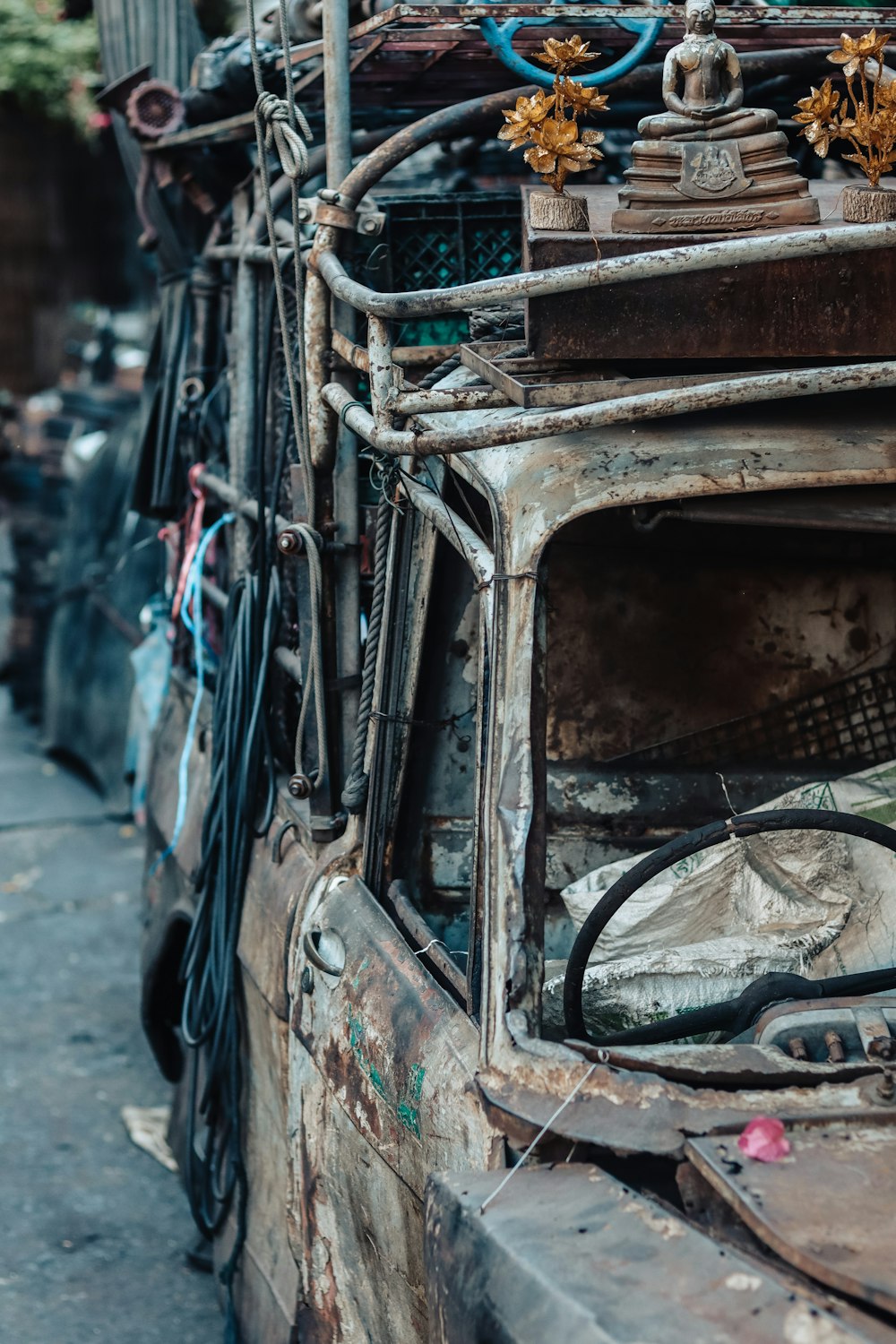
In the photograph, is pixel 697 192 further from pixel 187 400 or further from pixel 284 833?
pixel 187 400

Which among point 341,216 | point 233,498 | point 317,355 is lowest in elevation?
point 233,498

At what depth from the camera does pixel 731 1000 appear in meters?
2.38

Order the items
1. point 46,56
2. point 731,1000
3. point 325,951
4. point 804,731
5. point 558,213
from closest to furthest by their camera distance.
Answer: point 558,213
point 731,1000
point 325,951
point 804,731
point 46,56

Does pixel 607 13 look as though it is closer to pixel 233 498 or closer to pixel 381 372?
pixel 381 372

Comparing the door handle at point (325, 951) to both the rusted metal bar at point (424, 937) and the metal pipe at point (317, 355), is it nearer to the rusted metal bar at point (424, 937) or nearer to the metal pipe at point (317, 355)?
the rusted metal bar at point (424, 937)

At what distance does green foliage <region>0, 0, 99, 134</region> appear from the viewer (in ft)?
47.3

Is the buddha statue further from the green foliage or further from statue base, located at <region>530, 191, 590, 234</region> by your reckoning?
Result: the green foliage

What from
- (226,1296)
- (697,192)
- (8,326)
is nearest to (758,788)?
(697,192)

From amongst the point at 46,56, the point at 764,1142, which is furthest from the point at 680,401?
the point at 46,56

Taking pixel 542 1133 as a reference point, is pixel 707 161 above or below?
above

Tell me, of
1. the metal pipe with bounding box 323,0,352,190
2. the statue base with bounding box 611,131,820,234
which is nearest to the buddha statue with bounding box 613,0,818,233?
the statue base with bounding box 611,131,820,234

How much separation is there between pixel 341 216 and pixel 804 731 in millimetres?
1411

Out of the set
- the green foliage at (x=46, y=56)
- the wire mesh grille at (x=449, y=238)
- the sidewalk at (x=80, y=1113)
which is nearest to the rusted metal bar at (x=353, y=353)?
the wire mesh grille at (x=449, y=238)

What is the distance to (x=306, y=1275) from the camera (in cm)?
287
